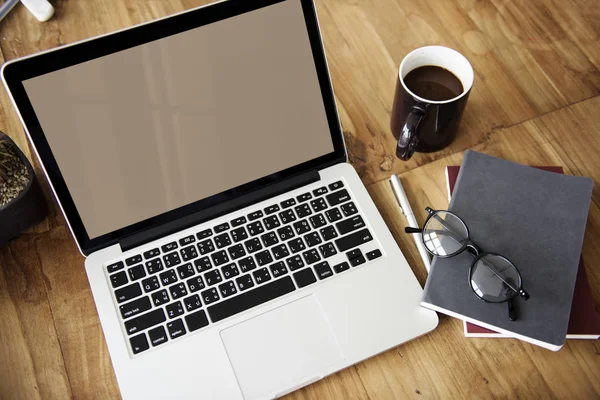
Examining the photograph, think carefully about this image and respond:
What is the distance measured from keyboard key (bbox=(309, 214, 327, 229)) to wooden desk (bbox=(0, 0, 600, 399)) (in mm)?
103

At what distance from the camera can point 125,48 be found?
0.66 meters

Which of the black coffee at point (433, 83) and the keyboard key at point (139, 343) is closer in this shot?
the keyboard key at point (139, 343)

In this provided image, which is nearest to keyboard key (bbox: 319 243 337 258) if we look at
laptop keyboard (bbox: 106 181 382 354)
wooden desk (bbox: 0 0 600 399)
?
laptop keyboard (bbox: 106 181 382 354)

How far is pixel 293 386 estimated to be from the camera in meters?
0.70

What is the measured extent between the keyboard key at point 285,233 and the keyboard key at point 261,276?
0.17ft

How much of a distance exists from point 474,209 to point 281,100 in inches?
11.7

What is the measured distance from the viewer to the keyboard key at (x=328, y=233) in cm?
77

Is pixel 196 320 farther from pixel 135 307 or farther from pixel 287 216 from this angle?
pixel 287 216

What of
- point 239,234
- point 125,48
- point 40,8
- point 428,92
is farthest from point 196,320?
point 40,8

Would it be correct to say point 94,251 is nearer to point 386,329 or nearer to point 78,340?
point 78,340

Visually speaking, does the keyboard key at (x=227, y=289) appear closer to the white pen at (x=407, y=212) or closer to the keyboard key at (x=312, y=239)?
the keyboard key at (x=312, y=239)

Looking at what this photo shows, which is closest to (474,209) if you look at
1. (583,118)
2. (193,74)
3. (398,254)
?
(398,254)

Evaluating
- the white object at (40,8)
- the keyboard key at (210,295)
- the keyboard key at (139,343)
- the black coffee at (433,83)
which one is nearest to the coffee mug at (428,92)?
the black coffee at (433,83)

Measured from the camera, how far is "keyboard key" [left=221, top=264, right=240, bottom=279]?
75 cm
